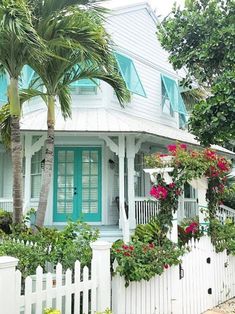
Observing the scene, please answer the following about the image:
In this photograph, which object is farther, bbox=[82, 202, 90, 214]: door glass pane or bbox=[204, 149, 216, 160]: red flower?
bbox=[82, 202, 90, 214]: door glass pane

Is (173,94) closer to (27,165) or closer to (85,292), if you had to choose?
(27,165)

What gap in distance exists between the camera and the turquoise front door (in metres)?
11.6

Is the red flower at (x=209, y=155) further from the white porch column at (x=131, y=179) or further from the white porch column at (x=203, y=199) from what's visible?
the white porch column at (x=131, y=179)

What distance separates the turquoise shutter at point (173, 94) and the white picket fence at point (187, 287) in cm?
854

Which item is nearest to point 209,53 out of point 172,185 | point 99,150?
point 172,185

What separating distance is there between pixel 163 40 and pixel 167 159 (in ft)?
8.50

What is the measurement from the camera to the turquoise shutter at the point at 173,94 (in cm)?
1468

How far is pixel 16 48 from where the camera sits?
23.6 ft

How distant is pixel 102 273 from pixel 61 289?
0.61 m

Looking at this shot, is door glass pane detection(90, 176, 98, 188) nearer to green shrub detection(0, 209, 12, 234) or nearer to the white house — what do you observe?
the white house

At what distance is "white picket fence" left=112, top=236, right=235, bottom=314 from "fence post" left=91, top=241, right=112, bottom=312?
0.20 meters

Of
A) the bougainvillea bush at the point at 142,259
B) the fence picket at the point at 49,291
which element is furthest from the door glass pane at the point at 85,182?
the fence picket at the point at 49,291

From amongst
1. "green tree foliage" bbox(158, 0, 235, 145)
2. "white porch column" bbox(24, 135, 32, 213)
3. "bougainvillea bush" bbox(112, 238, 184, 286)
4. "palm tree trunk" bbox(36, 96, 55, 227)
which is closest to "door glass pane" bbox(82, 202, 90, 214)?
"white porch column" bbox(24, 135, 32, 213)

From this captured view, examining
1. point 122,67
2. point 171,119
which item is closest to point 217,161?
point 122,67
